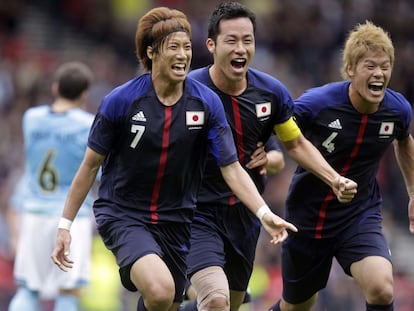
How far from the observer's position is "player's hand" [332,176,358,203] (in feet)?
25.7

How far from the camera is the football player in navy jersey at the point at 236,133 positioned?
8.38 m

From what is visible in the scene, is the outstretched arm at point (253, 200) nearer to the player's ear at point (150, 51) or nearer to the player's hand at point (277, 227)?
the player's hand at point (277, 227)

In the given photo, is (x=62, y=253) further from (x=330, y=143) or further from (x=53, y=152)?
(x=53, y=152)

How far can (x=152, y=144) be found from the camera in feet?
25.6

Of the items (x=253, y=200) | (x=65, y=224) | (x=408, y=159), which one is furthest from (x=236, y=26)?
(x=65, y=224)

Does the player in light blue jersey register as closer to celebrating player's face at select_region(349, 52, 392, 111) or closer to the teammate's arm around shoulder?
the teammate's arm around shoulder

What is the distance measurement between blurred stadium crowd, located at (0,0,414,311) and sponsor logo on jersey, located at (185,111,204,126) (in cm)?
853

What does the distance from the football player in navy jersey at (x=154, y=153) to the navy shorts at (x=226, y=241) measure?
0.31m

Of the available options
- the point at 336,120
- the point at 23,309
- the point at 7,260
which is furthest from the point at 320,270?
the point at 7,260

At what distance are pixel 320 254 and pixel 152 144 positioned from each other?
189 centimetres

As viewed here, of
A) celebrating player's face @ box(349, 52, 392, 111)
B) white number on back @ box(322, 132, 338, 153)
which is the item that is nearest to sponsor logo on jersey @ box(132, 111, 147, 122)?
white number on back @ box(322, 132, 338, 153)

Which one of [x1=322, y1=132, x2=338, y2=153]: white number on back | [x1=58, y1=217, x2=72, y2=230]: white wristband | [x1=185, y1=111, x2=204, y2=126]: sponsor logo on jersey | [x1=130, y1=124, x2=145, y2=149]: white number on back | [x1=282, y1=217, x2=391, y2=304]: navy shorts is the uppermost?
[x1=185, y1=111, x2=204, y2=126]: sponsor logo on jersey

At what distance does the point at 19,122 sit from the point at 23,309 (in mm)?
7459

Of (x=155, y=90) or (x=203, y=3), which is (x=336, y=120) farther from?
(x=203, y=3)
